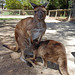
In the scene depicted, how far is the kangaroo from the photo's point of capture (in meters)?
1.54

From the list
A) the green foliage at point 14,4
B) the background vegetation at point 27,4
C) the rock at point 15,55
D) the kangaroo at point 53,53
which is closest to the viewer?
the kangaroo at point 53,53

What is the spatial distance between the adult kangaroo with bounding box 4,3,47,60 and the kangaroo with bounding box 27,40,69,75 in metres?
0.19

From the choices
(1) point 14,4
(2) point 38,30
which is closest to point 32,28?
(2) point 38,30

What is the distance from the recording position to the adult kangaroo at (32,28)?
1.67 meters

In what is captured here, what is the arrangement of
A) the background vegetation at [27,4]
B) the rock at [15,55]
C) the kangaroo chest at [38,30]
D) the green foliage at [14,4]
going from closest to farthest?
1. the kangaroo chest at [38,30]
2. the rock at [15,55]
3. the background vegetation at [27,4]
4. the green foliage at [14,4]

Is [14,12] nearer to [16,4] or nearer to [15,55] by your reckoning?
[16,4]

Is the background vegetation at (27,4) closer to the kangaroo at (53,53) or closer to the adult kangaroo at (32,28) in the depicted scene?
the adult kangaroo at (32,28)

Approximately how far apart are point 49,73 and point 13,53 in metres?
1.14

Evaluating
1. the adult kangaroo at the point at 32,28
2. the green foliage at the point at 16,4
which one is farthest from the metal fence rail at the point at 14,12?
the adult kangaroo at the point at 32,28

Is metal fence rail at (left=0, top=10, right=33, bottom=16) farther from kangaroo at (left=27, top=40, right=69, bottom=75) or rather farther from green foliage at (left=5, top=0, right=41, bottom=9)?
kangaroo at (left=27, top=40, right=69, bottom=75)

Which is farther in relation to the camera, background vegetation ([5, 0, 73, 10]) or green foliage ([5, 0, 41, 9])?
green foliage ([5, 0, 41, 9])

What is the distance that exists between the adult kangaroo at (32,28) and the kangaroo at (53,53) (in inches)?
7.5

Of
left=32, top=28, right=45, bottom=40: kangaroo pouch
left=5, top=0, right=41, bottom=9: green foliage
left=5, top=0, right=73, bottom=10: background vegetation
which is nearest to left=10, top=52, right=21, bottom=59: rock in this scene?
left=32, top=28, right=45, bottom=40: kangaroo pouch

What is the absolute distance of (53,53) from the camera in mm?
1643
